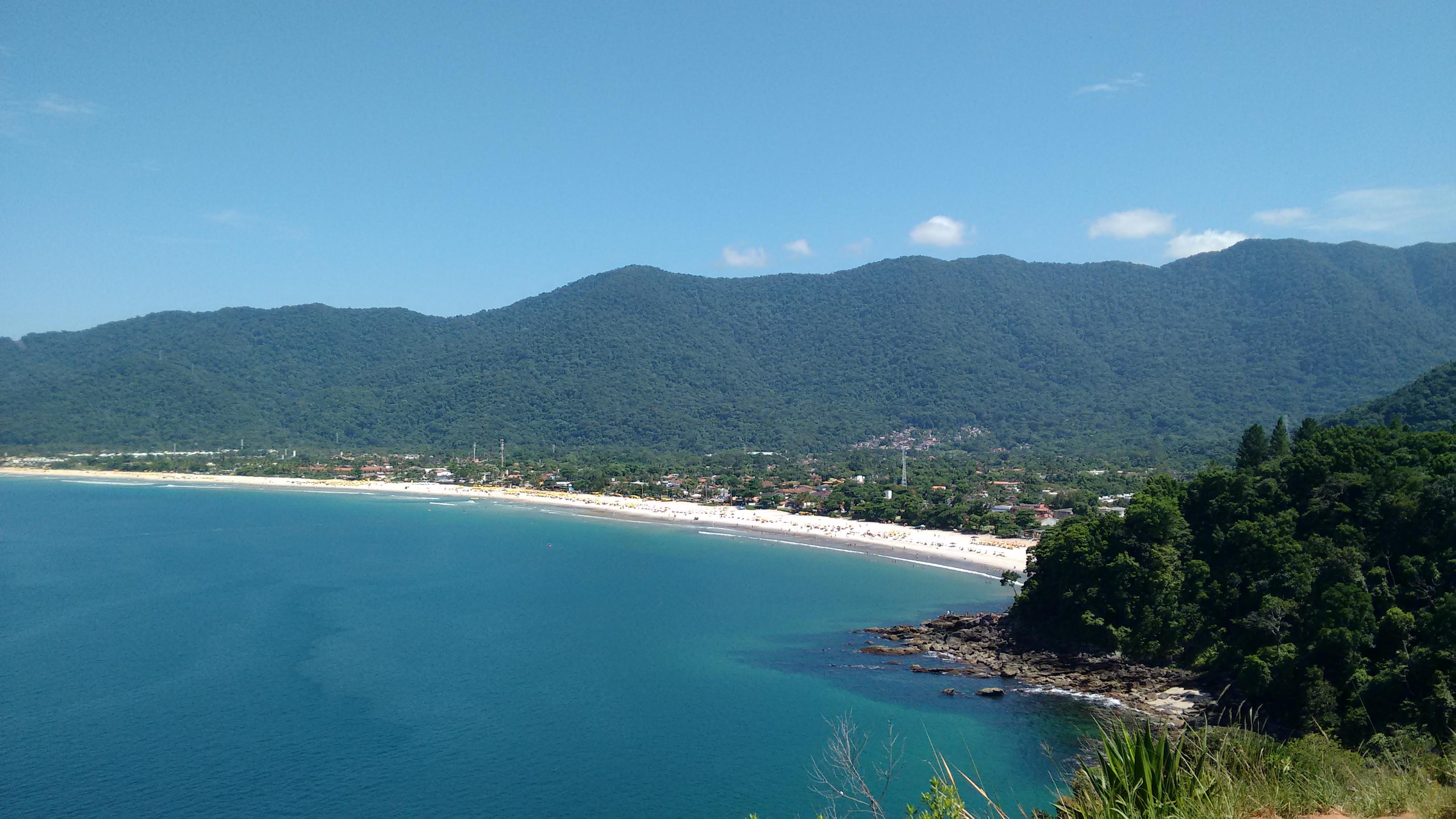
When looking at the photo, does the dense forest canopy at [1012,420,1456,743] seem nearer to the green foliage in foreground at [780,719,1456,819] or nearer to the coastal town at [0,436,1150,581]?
the coastal town at [0,436,1150,581]

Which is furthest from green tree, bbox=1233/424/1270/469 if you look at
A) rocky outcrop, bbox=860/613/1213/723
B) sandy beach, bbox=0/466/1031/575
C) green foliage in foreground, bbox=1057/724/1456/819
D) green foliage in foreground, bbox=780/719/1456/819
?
green foliage in foreground, bbox=1057/724/1456/819

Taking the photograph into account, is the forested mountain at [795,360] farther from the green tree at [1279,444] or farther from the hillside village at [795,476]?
the green tree at [1279,444]

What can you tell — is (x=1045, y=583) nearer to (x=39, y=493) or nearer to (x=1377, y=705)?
(x=1377, y=705)

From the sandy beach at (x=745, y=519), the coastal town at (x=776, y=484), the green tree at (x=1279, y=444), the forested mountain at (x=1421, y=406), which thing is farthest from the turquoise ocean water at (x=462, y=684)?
the forested mountain at (x=1421, y=406)

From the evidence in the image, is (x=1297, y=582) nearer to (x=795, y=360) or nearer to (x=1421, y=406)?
(x=1421, y=406)

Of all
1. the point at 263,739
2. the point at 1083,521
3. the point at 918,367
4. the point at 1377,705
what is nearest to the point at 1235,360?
the point at 918,367

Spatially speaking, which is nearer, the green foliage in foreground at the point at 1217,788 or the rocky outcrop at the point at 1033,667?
the green foliage in foreground at the point at 1217,788
